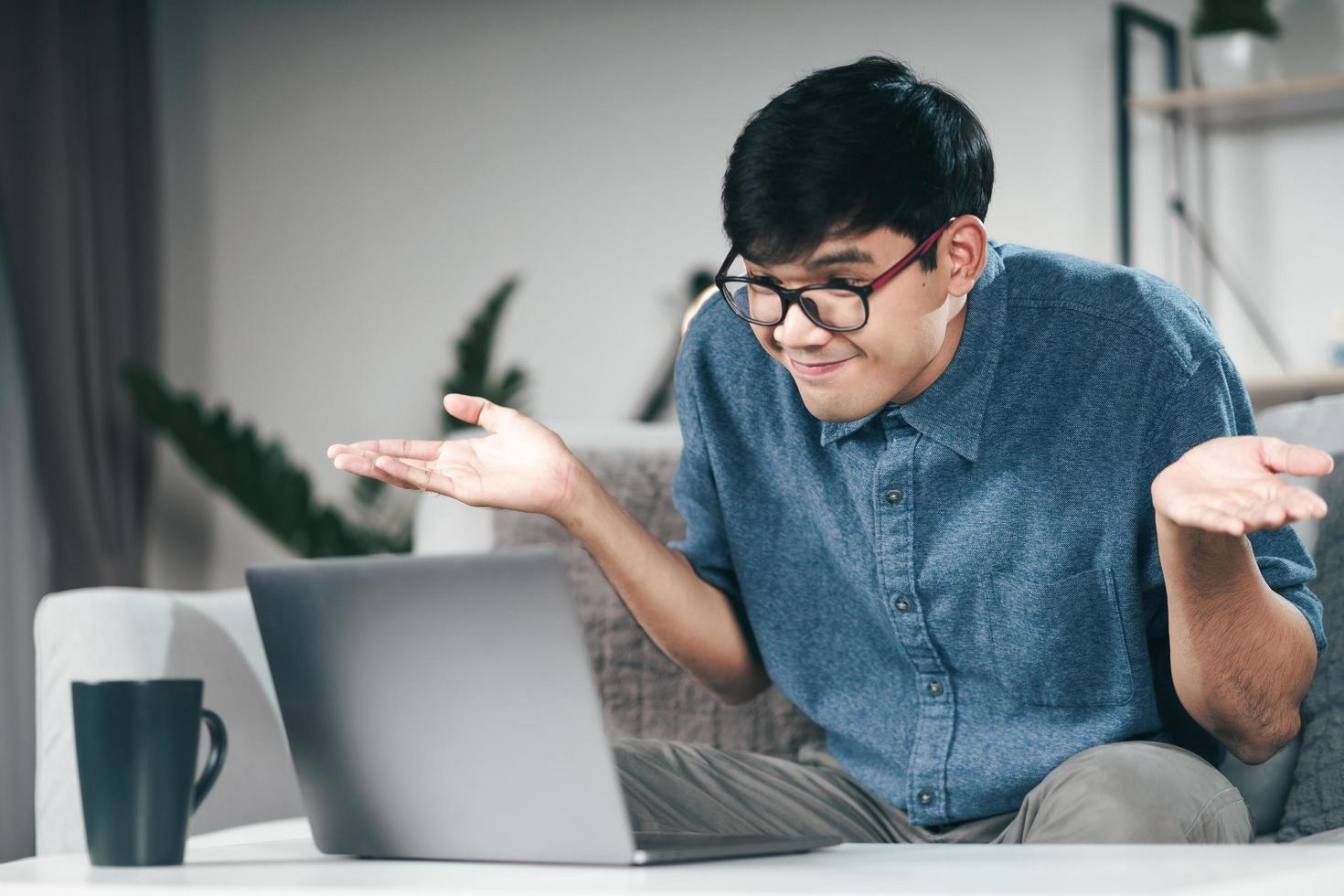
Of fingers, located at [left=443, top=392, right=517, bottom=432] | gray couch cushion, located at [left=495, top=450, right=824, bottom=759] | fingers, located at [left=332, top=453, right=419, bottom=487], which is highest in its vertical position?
fingers, located at [left=443, top=392, right=517, bottom=432]

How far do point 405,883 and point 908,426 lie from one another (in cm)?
70

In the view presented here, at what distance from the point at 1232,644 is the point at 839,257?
417mm

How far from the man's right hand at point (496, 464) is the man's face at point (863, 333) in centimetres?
21

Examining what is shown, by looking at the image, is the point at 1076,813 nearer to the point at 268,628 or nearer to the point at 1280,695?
the point at 1280,695

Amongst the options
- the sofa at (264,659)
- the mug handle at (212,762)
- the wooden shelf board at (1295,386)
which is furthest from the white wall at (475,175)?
the mug handle at (212,762)

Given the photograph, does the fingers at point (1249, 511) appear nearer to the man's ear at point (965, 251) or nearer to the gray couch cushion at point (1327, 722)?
the man's ear at point (965, 251)

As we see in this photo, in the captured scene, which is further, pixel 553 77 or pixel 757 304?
pixel 553 77

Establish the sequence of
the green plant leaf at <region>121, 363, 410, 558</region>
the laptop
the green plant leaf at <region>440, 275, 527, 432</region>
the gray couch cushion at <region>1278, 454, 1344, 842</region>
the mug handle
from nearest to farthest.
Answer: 1. the laptop
2. the mug handle
3. the gray couch cushion at <region>1278, 454, 1344, 842</region>
4. the green plant leaf at <region>121, 363, 410, 558</region>
5. the green plant leaf at <region>440, 275, 527, 432</region>

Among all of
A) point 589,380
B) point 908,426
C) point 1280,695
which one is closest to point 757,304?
point 908,426

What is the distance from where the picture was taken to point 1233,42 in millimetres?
3072

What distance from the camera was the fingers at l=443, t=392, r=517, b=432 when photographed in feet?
3.73

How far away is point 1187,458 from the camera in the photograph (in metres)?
0.92

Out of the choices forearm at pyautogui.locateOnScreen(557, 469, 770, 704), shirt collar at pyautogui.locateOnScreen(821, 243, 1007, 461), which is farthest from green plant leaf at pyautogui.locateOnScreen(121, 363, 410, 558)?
shirt collar at pyautogui.locateOnScreen(821, 243, 1007, 461)

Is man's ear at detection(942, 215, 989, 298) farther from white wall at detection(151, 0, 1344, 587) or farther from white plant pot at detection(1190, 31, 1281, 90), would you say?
white wall at detection(151, 0, 1344, 587)
